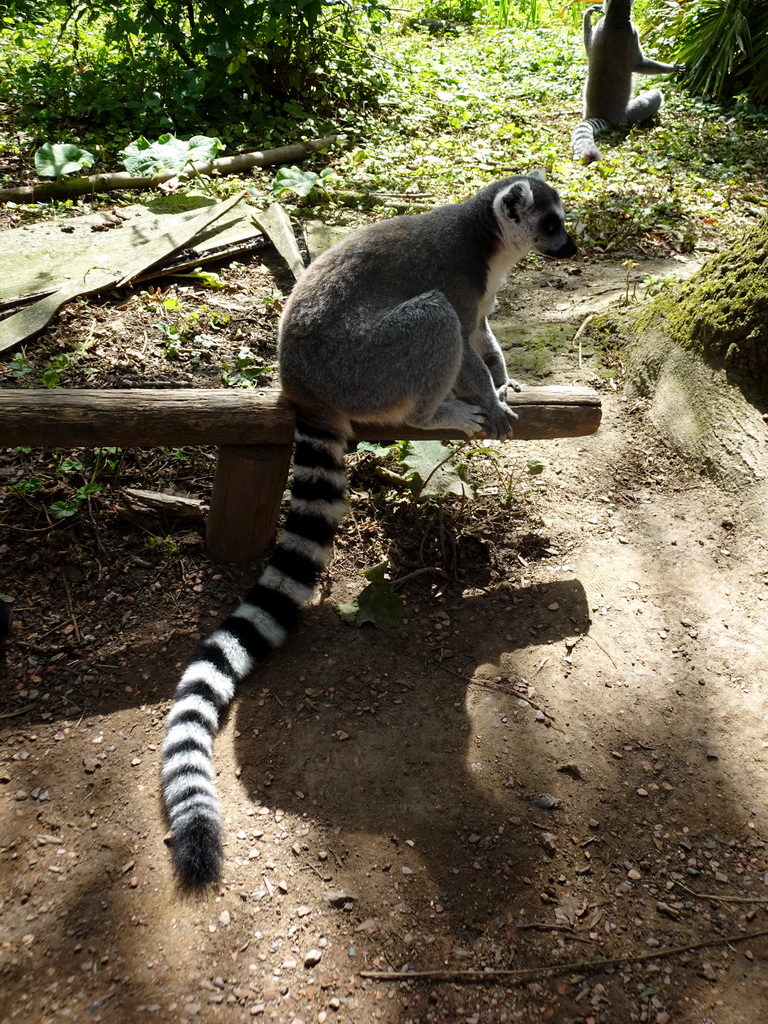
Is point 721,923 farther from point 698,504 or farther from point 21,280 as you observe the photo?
point 21,280

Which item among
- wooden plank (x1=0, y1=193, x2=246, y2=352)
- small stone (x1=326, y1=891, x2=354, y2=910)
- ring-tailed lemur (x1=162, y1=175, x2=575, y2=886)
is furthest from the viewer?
wooden plank (x1=0, y1=193, x2=246, y2=352)

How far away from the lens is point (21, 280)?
596 cm

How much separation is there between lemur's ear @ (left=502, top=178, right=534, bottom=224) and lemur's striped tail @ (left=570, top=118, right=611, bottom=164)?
5612 millimetres

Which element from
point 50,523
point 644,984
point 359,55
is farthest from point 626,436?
point 359,55

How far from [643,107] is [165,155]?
706cm

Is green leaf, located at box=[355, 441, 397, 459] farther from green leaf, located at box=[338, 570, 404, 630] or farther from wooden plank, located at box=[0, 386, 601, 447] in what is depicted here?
green leaf, located at box=[338, 570, 404, 630]

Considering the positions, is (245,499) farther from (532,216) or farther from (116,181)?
(116,181)

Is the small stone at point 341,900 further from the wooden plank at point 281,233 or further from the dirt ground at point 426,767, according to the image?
the wooden plank at point 281,233

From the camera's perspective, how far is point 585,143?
9.37m

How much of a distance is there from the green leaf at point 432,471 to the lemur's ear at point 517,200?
1.47 m

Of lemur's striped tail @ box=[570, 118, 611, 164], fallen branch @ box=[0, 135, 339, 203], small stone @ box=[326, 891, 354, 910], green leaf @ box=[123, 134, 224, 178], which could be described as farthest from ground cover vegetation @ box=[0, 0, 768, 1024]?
lemur's striped tail @ box=[570, 118, 611, 164]

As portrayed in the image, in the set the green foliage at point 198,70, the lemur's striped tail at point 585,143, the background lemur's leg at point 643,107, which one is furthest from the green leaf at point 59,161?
the background lemur's leg at point 643,107

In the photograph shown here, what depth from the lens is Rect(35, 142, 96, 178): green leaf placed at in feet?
24.3

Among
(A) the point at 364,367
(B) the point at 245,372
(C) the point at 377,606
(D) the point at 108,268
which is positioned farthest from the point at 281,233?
(C) the point at 377,606
